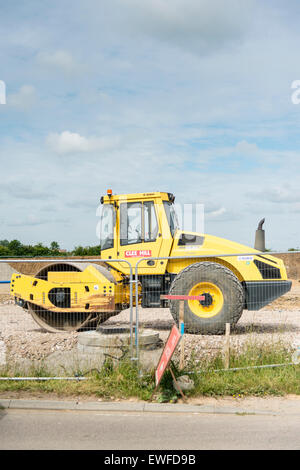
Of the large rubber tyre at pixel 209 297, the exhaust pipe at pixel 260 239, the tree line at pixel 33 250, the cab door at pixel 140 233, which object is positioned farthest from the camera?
the tree line at pixel 33 250

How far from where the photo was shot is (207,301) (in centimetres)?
1049

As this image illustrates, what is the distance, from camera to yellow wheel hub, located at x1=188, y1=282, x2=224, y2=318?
1045cm

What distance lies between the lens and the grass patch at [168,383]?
707 cm

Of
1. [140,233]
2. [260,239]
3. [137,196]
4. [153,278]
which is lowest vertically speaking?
[153,278]

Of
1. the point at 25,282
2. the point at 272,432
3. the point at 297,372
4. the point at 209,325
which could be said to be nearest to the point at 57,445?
the point at 272,432

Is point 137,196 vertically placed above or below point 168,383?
above

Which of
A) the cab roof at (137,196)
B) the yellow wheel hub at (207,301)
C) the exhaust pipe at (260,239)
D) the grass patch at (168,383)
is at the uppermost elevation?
the cab roof at (137,196)

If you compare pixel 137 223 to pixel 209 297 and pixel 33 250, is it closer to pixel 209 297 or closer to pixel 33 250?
pixel 209 297

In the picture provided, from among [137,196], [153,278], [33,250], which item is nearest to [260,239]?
[153,278]

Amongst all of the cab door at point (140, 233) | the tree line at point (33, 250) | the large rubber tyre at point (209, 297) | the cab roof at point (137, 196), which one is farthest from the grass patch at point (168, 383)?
the tree line at point (33, 250)

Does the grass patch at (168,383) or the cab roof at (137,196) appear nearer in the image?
the grass patch at (168,383)

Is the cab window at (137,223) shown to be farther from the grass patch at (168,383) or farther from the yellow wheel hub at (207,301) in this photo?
the grass patch at (168,383)

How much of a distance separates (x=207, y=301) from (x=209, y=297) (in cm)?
9

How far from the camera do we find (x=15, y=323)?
11.2m
